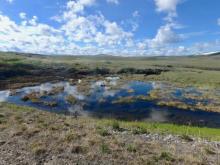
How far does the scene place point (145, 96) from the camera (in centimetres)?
5716

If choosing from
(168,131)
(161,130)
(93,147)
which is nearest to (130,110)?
(161,130)

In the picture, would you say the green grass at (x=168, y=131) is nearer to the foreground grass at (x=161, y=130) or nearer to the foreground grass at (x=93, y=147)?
the foreground grass at (x=161, y=130)

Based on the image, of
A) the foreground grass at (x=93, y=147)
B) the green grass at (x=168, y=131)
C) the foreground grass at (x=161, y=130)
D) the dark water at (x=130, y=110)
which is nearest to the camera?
the foreground grass at (x=93, y=147)

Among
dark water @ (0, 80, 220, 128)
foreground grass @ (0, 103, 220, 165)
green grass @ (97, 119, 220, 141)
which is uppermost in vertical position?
foreground grass @ (0, 103, 220, 165)

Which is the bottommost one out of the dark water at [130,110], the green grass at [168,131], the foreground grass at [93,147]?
the dark water at [130,110]

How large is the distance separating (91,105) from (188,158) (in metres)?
34.0

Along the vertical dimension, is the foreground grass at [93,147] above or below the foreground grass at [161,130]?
above

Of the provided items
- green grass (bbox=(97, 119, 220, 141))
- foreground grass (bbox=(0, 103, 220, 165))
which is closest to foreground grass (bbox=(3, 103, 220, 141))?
green grass (bbox=(97, 119, 220, 141))

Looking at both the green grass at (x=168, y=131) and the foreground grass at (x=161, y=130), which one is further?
the foreground grass at (x=161, y=130)

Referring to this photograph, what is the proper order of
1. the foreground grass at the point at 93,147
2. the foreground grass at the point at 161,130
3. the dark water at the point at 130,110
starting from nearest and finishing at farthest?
the foreground grass at the point at 93,147, the foreground grass at the point at 161,130, the dark water at the point at 130,110

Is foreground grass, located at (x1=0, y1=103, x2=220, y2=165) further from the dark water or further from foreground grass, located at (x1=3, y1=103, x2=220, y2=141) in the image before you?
the dark water

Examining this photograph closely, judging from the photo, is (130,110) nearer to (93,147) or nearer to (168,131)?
(168,131)

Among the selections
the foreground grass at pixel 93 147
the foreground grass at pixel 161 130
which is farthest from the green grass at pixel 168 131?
the foreground grass at pixel 93 147

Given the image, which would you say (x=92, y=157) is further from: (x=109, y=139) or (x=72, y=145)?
(x=109, y=139)
